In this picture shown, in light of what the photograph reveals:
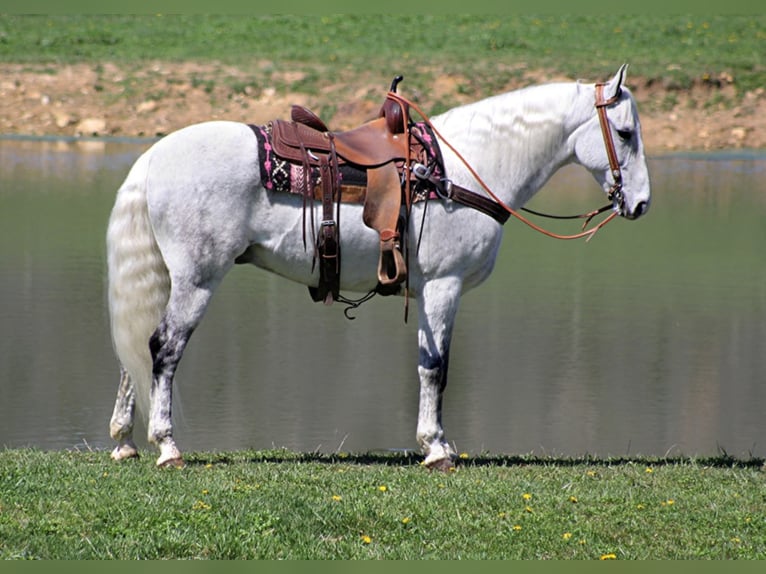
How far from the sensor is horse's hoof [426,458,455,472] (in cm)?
809

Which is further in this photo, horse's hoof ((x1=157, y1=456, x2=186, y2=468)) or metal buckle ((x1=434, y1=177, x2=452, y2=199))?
metal buckle ((x1=434, y1=177, x2=452, y2=199))

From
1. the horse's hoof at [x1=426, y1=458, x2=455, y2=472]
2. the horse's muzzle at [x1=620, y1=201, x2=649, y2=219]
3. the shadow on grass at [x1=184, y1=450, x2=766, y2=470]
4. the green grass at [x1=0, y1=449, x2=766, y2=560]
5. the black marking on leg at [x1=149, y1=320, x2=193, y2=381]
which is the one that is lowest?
the shadow on grass at [x1=184, y1=450, x2=766, y2=470]

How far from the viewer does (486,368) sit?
12219 mm

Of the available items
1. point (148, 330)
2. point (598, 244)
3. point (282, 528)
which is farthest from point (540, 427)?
point (598, 244)

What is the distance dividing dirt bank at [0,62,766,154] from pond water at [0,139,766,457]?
10.2 meters

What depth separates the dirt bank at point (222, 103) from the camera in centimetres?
3061

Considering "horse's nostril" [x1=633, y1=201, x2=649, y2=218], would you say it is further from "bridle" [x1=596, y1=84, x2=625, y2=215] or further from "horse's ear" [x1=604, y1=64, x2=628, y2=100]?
"horse's ear" [x1=604, y1=64, x2=628, y2=100]

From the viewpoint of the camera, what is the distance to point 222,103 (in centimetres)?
3127

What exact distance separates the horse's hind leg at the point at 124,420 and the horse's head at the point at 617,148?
3067 millimetres

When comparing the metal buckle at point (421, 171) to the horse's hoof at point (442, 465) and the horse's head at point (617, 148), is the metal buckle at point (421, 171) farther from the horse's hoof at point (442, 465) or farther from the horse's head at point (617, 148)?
the horse's hoof at point (442, 465)

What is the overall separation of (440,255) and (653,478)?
1.79 metres

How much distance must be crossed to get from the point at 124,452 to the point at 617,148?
347 cm

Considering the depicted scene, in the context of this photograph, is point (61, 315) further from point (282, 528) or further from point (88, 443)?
point (282, 528)

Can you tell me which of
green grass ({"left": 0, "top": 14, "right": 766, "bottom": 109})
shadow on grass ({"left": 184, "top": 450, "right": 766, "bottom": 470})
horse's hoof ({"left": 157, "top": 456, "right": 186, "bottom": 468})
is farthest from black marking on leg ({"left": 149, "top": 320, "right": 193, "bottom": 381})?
green grass ({"left": 0, "top": 14, "right": 766, "bottom": 109})
